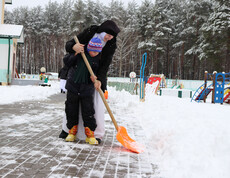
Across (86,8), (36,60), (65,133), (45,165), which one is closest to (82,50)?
(65,133)

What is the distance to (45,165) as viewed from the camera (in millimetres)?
2551

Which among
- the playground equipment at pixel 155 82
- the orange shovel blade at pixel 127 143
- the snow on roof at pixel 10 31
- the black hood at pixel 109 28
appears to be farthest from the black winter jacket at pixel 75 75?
the snow on roof at pixel 10 31

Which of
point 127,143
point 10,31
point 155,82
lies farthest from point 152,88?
point 10,31

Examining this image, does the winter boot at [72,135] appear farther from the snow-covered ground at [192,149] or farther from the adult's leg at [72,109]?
the snow-covered ground at [192,149]

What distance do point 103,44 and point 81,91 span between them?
79 centimetres

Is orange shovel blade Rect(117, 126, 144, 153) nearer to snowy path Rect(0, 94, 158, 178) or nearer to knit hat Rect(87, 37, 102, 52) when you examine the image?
snowy path Rect(0, 94, 158, 178)

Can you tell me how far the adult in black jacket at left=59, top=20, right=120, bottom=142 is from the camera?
3301 mm

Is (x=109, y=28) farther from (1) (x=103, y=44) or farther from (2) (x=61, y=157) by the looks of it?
(2) (x=61, y=157)

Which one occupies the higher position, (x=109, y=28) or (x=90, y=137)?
(x=109, y=28)

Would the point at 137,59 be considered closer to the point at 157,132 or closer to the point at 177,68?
the point at 177,68

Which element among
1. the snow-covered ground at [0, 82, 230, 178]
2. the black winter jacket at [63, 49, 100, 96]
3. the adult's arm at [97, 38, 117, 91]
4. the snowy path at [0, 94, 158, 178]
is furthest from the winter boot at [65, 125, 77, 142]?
the snow-covered ground at [0, 82, 230, 178]

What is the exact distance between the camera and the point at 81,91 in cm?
340

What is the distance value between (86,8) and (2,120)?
37.8 metres

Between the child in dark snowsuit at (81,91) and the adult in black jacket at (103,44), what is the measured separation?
0.10m
